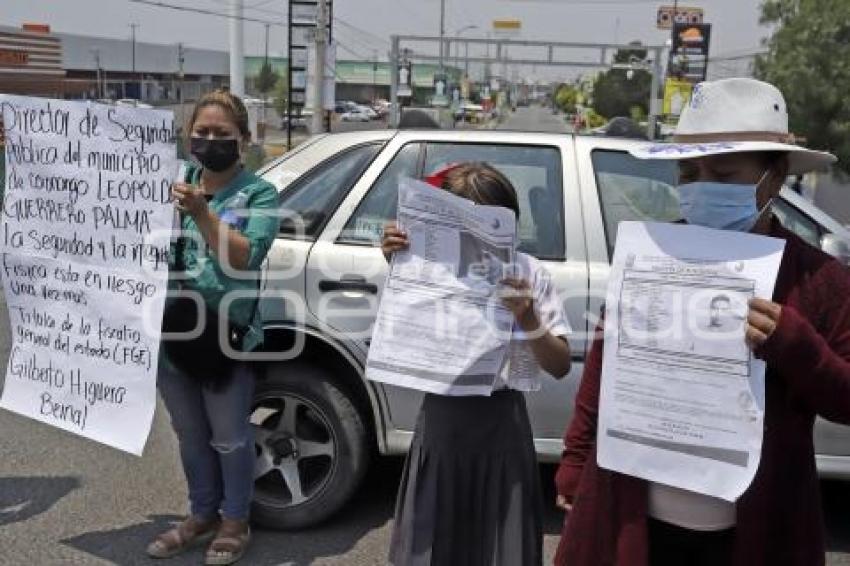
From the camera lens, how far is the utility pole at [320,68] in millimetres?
21812

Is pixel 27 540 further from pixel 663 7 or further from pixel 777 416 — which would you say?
pixel 663 7

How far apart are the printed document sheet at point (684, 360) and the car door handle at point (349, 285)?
181 centimetres

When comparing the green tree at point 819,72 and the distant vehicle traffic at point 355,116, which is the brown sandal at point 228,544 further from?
the distant vehicle traffic at point 355,116

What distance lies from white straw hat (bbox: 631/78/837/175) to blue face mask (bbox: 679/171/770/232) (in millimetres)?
78

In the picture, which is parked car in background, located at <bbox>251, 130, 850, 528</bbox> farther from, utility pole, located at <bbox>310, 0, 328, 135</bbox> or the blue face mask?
utility pole, located at <bbox>310, 0, 328, 135</bbox>

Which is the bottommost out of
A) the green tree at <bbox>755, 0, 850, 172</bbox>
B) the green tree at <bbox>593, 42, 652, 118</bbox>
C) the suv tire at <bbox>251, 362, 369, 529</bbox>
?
the suv tire at <bbox>251, 362, 369, 529</bbox>

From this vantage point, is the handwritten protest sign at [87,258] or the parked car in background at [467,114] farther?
the parked car in background at [467,114]

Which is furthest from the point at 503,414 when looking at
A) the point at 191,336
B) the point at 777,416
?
the point at 191,336

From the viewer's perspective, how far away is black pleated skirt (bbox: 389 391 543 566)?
8.13ft

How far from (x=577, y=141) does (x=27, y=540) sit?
9.38 ft

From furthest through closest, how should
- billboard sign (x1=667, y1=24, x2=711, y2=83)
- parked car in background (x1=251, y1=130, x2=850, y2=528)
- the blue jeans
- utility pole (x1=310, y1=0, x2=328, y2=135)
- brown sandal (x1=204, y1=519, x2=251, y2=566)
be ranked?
billboard sign (x1=667, y1=24, x2=711, y2=83) < utility pole (x1=310, y1=0, x2=328, y2=135) < parked car in background (x1=251, y1=130, x2=850, y2=528) < brown sandal (x1=204, y1=519, x2=251, y2=566) < the blue jeans

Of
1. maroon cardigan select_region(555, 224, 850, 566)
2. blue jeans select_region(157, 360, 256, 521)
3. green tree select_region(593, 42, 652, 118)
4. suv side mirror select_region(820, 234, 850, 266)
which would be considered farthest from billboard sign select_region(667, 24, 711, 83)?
maroon cardigan select_region(555, 224, 850, 566)

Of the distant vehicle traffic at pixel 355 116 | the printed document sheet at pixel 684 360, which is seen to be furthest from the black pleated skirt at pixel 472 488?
the distant vehicle traffic at pixel 355 116

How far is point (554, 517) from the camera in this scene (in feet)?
13.0
